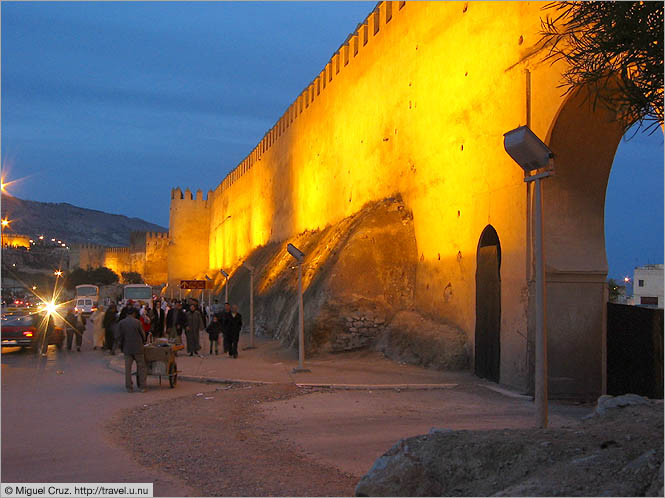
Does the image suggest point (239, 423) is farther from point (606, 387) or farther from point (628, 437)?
point (606, 387)

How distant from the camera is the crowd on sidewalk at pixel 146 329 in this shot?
36.8 ft

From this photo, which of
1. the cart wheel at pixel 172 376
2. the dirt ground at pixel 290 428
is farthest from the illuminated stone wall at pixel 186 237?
the dirt ground at pixel 290 428

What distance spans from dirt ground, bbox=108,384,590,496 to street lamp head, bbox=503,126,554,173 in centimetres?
296

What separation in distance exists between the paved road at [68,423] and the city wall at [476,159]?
5.26 m

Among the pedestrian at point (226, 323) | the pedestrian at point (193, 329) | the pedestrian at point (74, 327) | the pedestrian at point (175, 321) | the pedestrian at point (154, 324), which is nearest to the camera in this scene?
the pedestrian at point (226, 323)

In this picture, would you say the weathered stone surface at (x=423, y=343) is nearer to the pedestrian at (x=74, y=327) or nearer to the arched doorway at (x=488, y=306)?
the arched doorway at (x=488, y=306)

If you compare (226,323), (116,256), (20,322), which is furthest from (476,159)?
(116,256)

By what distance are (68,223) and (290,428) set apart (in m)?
185

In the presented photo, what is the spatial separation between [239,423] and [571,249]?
17.2 feet

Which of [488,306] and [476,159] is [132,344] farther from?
[476,159]

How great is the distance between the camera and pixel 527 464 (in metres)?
4.46

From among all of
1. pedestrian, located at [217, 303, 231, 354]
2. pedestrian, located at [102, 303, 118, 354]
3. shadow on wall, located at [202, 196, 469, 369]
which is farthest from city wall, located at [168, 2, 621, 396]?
pedestrian, located at [102, 303, 118, 354]

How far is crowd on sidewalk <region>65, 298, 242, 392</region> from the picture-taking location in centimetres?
1121

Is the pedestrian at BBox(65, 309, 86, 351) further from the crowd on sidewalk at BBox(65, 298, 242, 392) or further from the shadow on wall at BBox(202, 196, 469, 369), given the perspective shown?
the shadow on wall at BBox(202, 196, 469, 369)
